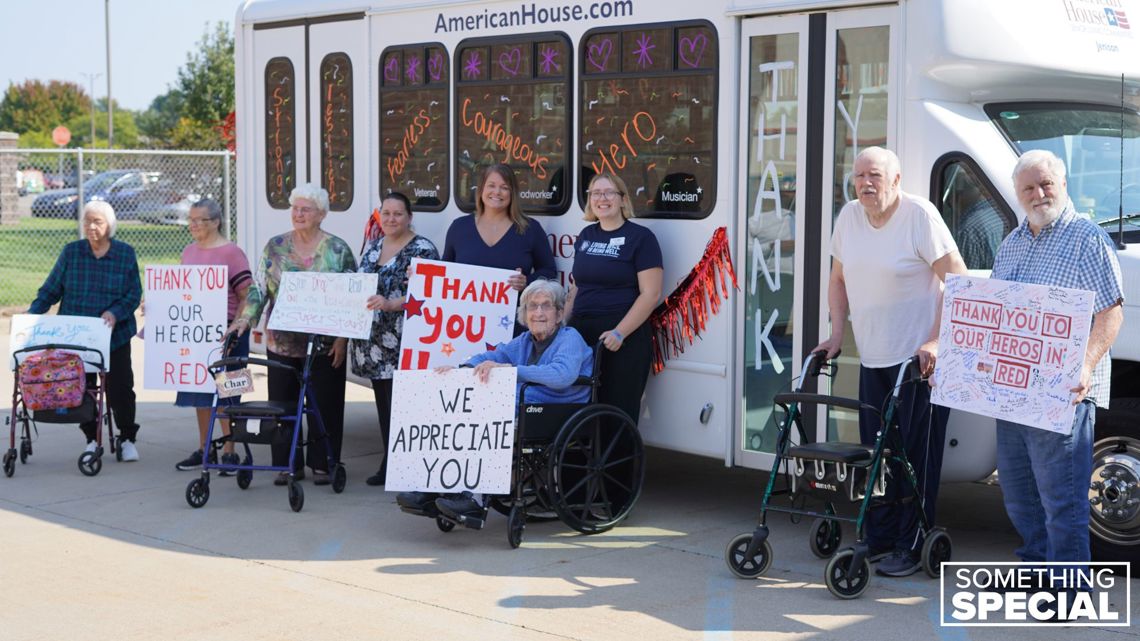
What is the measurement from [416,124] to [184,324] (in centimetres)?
183

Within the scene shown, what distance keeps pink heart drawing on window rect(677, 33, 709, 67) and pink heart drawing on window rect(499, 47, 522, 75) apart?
1127 mm

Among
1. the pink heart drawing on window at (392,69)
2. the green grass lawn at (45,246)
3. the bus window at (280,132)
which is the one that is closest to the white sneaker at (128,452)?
the bus window at (280,132)

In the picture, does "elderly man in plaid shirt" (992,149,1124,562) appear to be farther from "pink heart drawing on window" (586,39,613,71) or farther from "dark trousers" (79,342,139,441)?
"dark trousers" (79,342,139,441)

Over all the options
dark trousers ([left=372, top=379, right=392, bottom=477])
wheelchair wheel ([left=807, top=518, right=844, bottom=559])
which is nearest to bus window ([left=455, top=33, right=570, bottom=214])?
dark trousers ([left=372, top=379, right=392, bottom=477])

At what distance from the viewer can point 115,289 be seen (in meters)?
8.92

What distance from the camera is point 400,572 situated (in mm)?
6422

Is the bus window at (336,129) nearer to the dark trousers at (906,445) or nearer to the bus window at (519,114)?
the bus window at (519,114)

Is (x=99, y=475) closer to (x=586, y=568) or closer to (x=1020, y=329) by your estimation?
(x=586, y=568)

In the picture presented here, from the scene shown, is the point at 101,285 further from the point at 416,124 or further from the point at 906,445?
the point at 906,445

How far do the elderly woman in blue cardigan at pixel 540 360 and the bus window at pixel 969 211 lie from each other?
6.06 feet

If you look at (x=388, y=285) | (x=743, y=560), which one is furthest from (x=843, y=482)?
(x=388, y=285)

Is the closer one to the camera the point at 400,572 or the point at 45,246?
the point at 400,572

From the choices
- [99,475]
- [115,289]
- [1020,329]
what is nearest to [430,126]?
[115,289]

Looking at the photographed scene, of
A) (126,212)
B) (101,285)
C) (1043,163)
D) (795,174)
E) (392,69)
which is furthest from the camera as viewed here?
(126,212)
